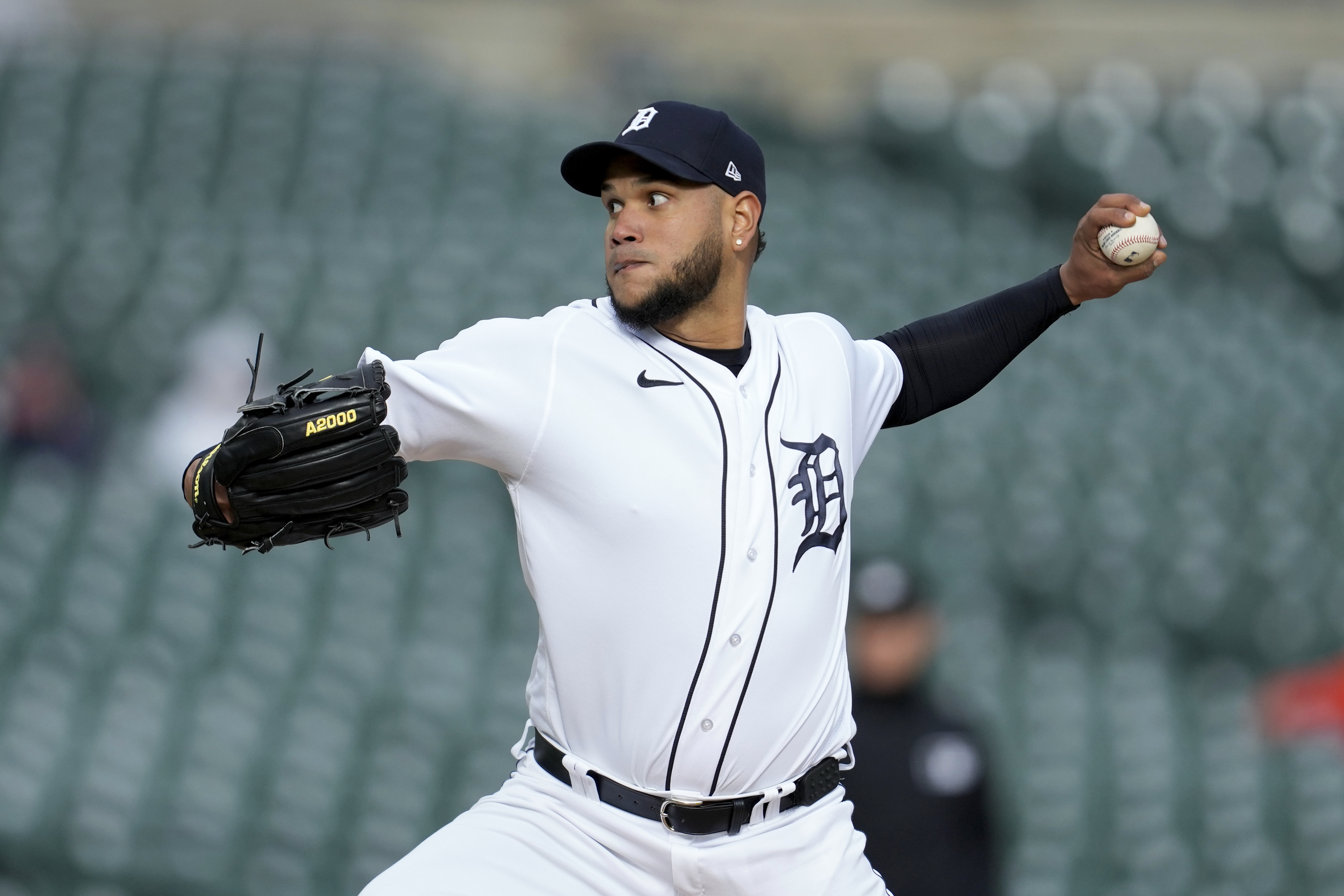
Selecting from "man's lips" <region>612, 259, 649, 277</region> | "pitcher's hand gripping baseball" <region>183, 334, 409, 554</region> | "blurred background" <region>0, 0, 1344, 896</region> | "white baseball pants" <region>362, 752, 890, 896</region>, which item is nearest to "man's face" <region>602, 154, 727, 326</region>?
"man's lips" <region>612, 259, 649, 277</region>

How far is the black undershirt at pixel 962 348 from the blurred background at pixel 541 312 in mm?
1321

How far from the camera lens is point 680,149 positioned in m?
2.33

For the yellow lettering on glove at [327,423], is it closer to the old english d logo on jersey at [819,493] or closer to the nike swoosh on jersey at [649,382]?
the nike swoosh on jersey at [649,382]

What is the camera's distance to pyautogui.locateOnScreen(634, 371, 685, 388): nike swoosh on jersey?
226 centimetres

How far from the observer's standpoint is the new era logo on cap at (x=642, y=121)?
2346 millimetres

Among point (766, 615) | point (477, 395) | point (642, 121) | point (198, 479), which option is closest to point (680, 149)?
point (642, 121)

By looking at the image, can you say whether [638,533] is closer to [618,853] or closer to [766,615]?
[766,615]

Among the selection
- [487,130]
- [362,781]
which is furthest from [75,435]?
[487,130]

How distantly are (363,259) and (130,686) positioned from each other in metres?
2.63

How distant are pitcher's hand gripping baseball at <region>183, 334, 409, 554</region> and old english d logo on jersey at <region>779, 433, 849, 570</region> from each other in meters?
0.61

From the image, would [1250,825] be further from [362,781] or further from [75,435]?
[75,435]

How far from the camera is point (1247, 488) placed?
20.3ft

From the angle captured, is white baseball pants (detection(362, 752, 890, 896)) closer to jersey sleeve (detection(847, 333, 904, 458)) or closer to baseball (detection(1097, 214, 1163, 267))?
jersey sleeve (detection(847, 333, 904, 458))

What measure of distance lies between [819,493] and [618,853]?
24.4 inches
